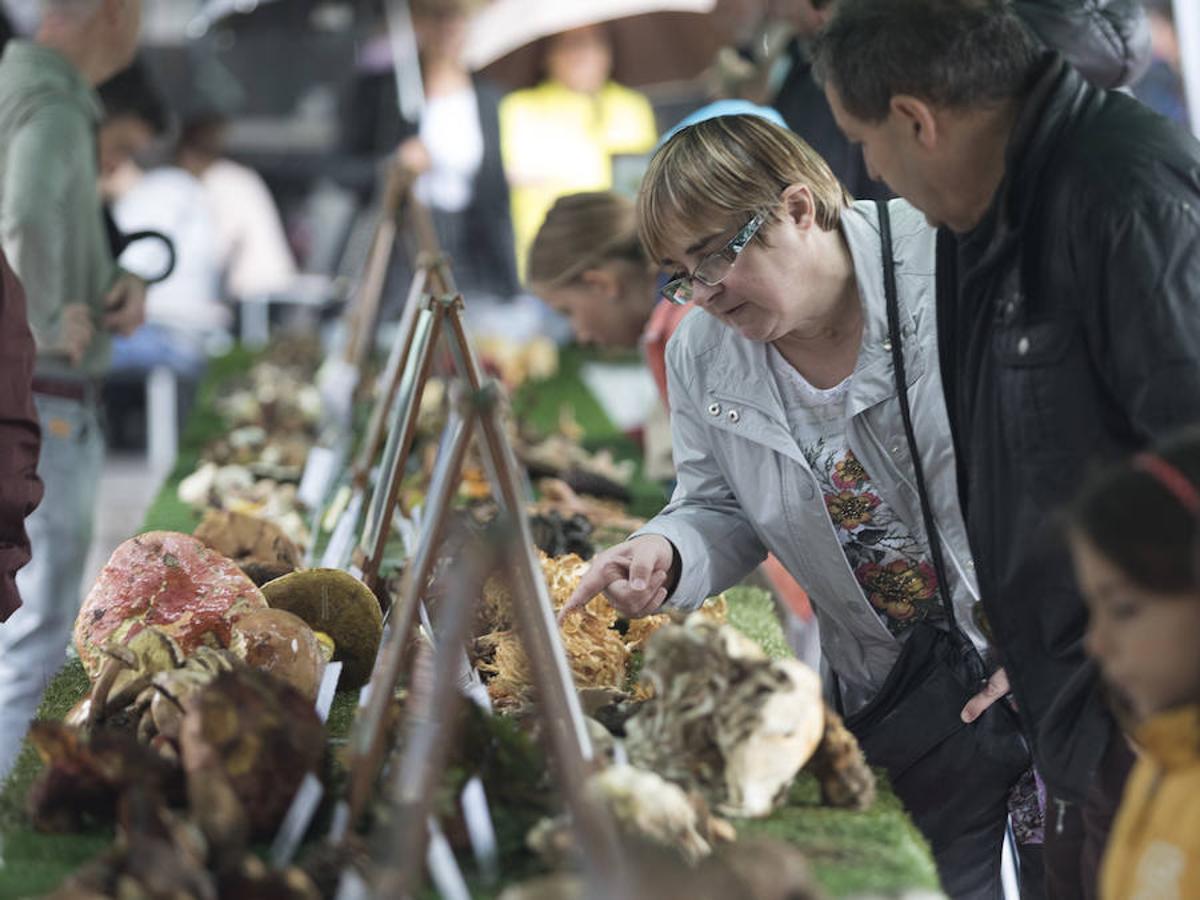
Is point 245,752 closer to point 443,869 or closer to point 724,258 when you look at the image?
point 443,869

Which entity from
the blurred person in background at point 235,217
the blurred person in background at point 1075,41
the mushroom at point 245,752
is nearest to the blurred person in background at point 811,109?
the blurred person in background at point 1075,41

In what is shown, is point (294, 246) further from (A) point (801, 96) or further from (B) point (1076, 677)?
(B) point (1076, 677)

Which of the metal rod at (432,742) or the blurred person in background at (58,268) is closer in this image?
the metal rod at (432,742)

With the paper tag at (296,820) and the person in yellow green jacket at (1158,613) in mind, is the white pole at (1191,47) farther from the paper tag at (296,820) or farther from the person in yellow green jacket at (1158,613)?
the paper tag at (296,820)

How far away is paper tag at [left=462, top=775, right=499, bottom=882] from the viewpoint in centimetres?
160

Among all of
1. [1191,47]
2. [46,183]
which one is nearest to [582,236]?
[46,183]

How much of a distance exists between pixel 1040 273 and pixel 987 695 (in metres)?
0.69

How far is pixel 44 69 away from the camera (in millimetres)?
3578

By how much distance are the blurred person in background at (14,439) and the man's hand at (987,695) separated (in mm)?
1424

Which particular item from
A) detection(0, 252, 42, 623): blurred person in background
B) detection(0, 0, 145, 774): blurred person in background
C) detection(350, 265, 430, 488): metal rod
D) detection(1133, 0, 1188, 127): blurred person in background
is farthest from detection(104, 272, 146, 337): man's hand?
detection(1133, 0, 1188, 127): blurred person in background

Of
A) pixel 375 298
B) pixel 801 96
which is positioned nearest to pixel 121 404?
pixel 375 298

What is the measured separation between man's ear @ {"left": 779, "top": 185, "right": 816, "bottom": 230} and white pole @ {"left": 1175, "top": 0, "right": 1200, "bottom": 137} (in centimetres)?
282

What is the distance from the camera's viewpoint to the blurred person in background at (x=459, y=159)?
21.3 ft

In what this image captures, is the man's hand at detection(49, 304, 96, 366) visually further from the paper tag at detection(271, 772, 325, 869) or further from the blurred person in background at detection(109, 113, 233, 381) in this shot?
the blurred person in background at detection(109, 113, 233, 381)
